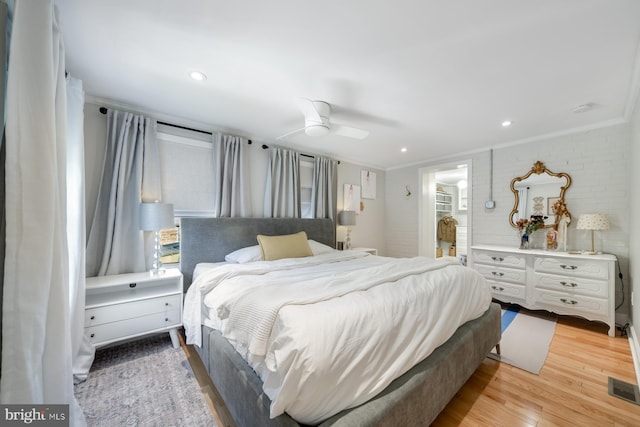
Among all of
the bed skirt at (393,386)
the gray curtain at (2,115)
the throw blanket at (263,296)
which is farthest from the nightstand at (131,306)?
the gray curtain at (2,115)

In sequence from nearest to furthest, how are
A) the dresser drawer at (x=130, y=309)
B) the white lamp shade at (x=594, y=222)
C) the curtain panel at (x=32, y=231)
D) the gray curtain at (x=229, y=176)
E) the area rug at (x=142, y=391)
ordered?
the curtain panel at (x=32, y=231) → the area rug at (x=142, y=391) → the dresser drawer at (x=130, y=309) → the white lamp shade at (x=594, y=222) → the gray curtain at (x=229, y=176)

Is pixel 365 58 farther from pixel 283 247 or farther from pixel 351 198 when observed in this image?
pixel 351 198

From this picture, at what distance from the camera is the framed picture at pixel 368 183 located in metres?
5.00

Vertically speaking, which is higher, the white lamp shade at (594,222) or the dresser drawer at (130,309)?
the white lamp shade at (594,222)

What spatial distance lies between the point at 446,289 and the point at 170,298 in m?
2.42

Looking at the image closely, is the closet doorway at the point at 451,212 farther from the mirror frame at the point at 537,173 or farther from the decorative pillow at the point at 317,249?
the decorative pillow at the point at 317,249

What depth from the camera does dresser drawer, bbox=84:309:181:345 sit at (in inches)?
77.9

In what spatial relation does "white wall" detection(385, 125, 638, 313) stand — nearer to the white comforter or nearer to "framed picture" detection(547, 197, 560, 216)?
"framed picture" detection(547, 197, 560, 216)

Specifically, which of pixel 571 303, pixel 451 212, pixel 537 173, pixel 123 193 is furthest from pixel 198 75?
pixel 451 212

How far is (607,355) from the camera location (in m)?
2.28

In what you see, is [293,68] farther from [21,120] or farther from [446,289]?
[446,289]

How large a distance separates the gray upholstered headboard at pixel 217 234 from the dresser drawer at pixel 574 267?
3.27 meters

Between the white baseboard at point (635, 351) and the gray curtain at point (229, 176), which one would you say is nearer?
the white baseboard at point (635, 351)

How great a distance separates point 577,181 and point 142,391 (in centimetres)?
522
